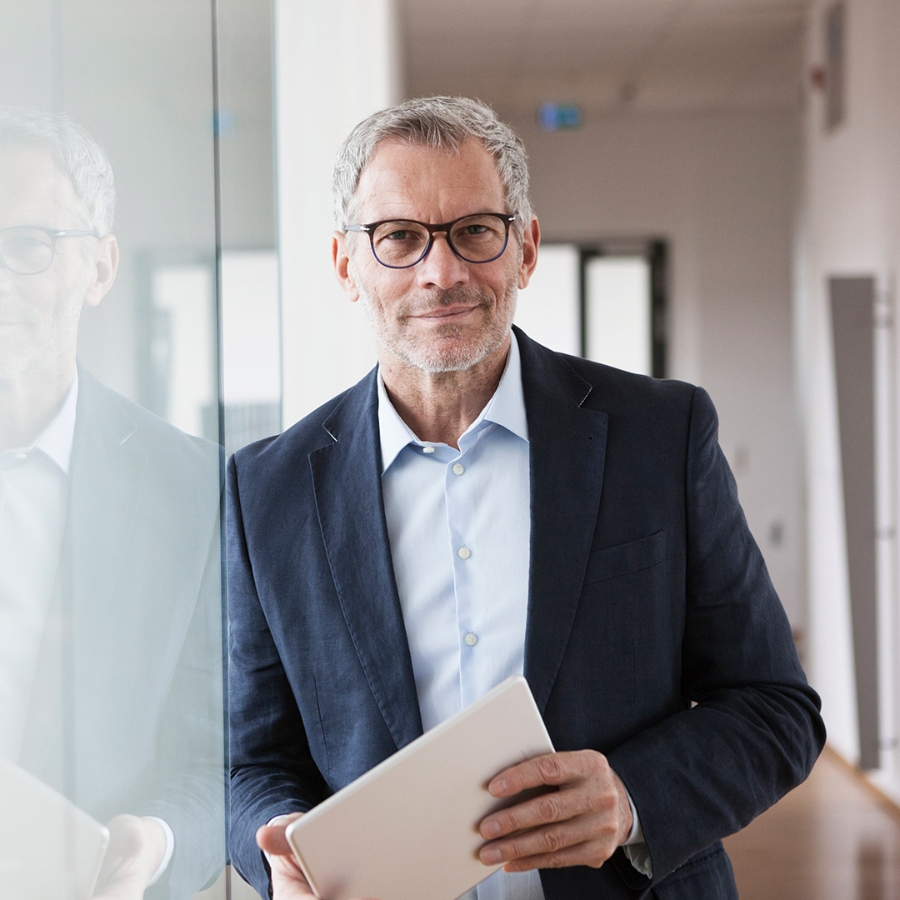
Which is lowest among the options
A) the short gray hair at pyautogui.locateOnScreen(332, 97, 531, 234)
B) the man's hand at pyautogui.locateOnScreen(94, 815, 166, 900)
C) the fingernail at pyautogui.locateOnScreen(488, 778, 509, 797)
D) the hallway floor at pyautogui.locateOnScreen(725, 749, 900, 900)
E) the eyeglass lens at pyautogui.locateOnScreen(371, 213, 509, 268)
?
the hallway floor at pyautogui.locateOnScreen(725, 749, 900, 900)

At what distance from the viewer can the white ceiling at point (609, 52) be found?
559cm

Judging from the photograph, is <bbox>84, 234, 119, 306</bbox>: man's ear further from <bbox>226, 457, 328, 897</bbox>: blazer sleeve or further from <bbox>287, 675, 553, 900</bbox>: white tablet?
<bbox>226, 457, 328, 897</bbox>: blazer sleeve

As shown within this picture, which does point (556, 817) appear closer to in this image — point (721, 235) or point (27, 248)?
point (27, 248)

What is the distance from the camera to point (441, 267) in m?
1.25

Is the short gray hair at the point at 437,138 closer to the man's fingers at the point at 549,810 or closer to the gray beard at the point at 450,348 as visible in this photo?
the gray beard at the point at 450,348

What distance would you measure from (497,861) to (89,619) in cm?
50

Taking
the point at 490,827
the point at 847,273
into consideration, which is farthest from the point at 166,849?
the point at 847,273

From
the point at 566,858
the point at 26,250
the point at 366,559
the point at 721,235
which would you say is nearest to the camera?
the point at 26,250

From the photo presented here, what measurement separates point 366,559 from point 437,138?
54cm

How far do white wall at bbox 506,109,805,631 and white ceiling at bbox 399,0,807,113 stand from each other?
0.28 meters

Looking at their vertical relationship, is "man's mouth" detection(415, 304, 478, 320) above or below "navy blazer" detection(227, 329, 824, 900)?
above

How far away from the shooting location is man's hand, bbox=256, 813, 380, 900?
3.16 ft

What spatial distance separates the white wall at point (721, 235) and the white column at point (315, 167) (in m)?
4.82

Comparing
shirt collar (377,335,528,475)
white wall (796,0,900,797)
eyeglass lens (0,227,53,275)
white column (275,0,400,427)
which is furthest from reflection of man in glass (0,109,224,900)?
white wall (796,0,900,797)
